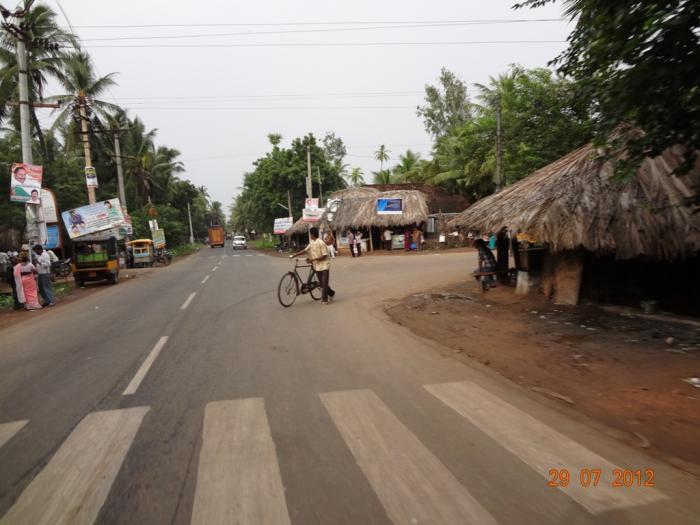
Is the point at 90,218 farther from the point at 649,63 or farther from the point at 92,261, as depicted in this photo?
the point at 649,63

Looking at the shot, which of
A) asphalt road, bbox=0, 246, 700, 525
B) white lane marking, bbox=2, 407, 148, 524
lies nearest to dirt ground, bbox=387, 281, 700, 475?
asphalt road, bbox=0, 246, 700, 525

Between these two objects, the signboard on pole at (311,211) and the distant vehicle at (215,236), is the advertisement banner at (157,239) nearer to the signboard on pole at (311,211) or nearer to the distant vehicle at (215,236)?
the signboard on pole at (311,211)

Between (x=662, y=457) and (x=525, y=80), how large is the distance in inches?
620

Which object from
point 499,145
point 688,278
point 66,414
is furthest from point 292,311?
point 499,145

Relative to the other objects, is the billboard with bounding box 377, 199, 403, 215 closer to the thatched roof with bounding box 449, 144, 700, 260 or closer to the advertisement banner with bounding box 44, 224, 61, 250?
the advertisement banner with bounding box 44, 224, 61, 250

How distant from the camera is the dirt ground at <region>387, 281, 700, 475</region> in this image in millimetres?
4129

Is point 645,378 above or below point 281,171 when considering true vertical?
below

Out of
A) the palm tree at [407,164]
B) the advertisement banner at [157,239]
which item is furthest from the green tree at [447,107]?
the advertisement banner at [157,239]

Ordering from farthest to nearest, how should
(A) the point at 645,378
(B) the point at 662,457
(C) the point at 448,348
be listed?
(C) the point at 448,348 → (A) the point at 645,378 → (B) the point at 662,457

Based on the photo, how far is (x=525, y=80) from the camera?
1652 centimetres

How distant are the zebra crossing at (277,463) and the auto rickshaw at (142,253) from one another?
1209 inches

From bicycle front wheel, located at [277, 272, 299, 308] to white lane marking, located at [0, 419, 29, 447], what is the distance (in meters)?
6.63

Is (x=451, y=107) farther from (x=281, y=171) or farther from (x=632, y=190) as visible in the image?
(x=632, y=190)
